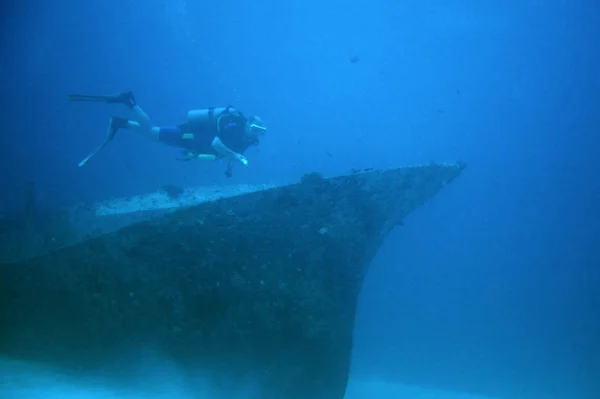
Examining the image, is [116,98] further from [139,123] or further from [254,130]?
[254,130]

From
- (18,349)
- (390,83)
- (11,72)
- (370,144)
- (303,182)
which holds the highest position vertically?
(390,83)

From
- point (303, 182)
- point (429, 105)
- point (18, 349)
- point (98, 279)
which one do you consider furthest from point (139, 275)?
point (429, 105)

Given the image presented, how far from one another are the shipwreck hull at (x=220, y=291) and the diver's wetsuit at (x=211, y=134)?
2830mm

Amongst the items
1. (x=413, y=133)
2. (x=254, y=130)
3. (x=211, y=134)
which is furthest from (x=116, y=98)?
(x=413, y=133)

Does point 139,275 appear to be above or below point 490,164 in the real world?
below

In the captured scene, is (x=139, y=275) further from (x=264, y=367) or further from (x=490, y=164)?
(x=490, y=164)

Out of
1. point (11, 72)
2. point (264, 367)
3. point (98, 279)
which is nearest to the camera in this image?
point (98, 279)

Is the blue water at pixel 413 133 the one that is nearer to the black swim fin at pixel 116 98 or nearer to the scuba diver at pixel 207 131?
the scuba diver at pixel 207 131

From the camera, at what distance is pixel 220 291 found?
4293mm

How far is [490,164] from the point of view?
44531 mm

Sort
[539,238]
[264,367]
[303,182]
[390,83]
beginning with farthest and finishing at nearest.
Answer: [390,83]
[539,238]
[303,182]
[264,367]

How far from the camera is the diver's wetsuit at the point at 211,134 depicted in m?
7.24

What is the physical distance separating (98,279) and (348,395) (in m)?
10.3

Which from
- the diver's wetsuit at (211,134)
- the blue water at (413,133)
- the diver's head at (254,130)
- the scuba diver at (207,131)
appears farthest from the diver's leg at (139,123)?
the blue water at (413,133)
